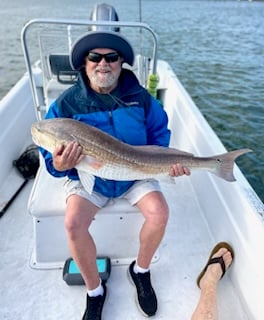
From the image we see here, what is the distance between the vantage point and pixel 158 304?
6.96 ft

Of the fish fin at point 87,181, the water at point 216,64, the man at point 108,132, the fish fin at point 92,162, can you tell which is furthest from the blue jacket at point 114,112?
the water at point 216,64

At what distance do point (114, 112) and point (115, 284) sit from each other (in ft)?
3.75

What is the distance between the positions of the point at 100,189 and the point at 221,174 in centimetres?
77

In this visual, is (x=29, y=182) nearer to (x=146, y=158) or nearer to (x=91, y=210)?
(x=91, y=210)

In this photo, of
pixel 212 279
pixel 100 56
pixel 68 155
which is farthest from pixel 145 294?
pixel 100 56

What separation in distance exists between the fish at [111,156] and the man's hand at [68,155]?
3 centimetres

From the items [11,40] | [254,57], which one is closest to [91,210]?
[254,57]

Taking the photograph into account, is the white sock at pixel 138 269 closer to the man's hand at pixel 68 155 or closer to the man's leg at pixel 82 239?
the man's leg at pixel 82 239

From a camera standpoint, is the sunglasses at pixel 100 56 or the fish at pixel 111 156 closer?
the fish at pixel 111 156

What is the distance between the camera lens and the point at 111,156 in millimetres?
1889

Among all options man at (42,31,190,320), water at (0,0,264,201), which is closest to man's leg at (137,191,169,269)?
man at (42,31,190,320)

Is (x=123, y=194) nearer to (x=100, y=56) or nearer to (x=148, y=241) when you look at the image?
(x=148, y=241)

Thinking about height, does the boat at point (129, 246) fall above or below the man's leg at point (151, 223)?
below

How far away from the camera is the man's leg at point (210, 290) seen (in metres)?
1.90
